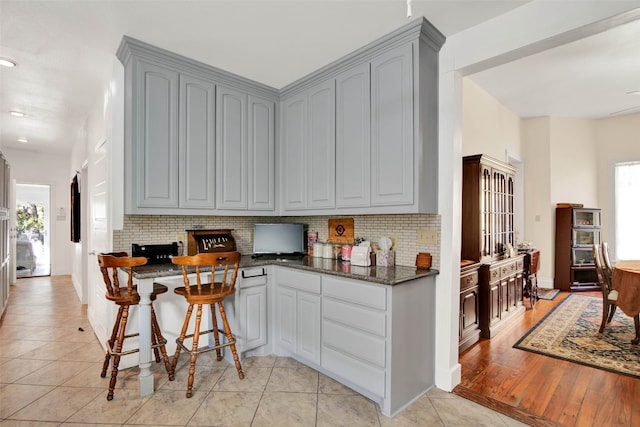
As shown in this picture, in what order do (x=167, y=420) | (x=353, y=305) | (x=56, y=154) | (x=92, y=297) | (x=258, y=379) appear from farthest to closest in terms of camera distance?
(x=56, y=154)
(x=92, y=297)
(x=258, y=379)
(x=353, y=305)
(x=167, y=420)

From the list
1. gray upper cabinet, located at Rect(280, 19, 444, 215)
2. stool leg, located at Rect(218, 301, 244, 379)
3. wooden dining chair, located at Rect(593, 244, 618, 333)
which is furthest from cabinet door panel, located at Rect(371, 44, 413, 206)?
wooden dining chair, located at Rect(593, 244, 618, 333)

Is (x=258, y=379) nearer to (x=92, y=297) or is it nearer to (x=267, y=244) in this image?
(x=267, y=244)

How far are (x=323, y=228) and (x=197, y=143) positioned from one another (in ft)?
4.96

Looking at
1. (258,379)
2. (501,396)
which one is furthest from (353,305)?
(501,396)

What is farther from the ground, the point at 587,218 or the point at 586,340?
the point at 587,218

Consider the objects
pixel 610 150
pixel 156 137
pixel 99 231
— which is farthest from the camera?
pixel 610 150

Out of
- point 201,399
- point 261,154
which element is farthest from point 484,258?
point 201,399

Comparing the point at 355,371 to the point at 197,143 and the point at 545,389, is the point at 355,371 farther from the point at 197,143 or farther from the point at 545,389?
the point at 197,143

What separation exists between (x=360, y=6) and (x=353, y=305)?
2.01 metres

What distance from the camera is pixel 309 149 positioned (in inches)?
126

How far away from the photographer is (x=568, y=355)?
3064 mm

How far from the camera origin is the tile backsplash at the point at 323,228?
267 cm

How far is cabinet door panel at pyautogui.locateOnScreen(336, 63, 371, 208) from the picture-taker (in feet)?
8.80

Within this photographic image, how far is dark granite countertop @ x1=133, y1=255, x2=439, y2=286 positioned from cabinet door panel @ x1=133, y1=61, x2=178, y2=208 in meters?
0.58
